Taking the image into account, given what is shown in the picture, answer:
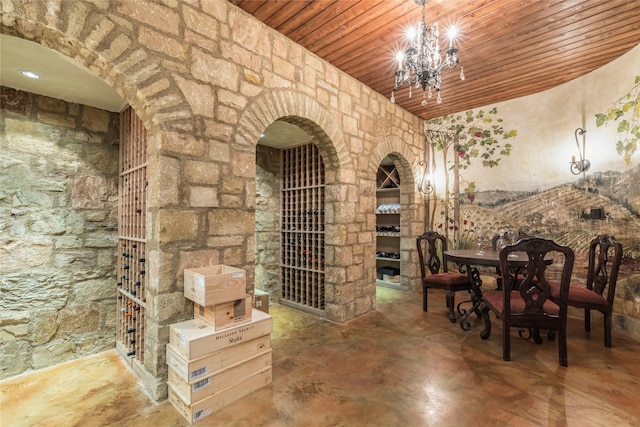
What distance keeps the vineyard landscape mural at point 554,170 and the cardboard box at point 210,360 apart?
3418 millimetres

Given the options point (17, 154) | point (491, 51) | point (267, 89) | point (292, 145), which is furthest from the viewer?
point (292, 145)

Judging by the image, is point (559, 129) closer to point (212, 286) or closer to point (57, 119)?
point (212, 286)

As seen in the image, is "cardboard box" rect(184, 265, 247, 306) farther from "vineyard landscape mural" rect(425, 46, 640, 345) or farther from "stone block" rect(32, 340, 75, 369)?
"vineyard landscape mural" rect(425, 46, 640, 345)

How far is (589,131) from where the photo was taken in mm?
3291

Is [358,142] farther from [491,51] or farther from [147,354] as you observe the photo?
[147,354]

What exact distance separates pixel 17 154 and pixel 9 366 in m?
1.60

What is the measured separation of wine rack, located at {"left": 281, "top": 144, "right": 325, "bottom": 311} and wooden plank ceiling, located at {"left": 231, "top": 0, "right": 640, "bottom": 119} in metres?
1.26

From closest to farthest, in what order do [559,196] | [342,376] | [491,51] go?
1. [342,376]
2. [491,51]
3. [559,196]

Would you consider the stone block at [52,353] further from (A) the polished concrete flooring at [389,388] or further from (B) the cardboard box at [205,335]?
(B) the cardboard box at [205,335]

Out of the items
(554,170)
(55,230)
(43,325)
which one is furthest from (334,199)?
(554,170)

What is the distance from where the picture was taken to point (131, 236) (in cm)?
234

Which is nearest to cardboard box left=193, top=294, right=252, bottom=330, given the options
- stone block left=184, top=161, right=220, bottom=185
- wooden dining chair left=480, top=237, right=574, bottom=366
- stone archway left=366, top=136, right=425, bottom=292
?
stone block left=184, top=161, right=220, bottom=185

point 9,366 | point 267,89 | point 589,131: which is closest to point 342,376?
point 267,89

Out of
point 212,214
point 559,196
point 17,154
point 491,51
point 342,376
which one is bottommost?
point 342,376
